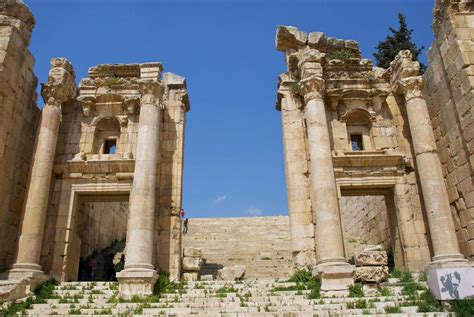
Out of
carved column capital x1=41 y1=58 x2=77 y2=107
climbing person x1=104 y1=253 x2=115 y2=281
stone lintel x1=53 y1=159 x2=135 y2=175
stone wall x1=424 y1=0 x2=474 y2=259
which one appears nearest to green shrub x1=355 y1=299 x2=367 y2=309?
stone wall x1=424 y1=0 x2=474 y2=259

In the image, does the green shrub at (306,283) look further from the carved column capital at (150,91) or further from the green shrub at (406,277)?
the carved column capital at (150,91)

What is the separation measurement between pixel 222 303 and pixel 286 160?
6191mm

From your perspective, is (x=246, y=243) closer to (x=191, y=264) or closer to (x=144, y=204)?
(x=191, y=264)

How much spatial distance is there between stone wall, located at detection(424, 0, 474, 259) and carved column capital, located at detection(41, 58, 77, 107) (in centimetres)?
1342

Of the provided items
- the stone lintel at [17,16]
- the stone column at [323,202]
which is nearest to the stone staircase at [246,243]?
the stone column at [323,202]

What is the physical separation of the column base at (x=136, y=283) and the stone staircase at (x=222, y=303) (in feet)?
1.21

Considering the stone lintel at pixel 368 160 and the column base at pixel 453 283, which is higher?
the stone lintel at pixel 368 160

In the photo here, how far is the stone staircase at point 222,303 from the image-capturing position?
365 inches

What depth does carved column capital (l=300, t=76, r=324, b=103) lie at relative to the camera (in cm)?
1395

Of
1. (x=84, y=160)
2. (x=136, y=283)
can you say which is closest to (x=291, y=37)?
(x=84, y=160)

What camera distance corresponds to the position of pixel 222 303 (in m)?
9.98

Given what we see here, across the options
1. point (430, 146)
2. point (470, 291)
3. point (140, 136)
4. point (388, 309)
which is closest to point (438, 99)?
point (430, 146)

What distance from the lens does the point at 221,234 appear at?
19703mm

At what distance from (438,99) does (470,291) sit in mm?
7380
